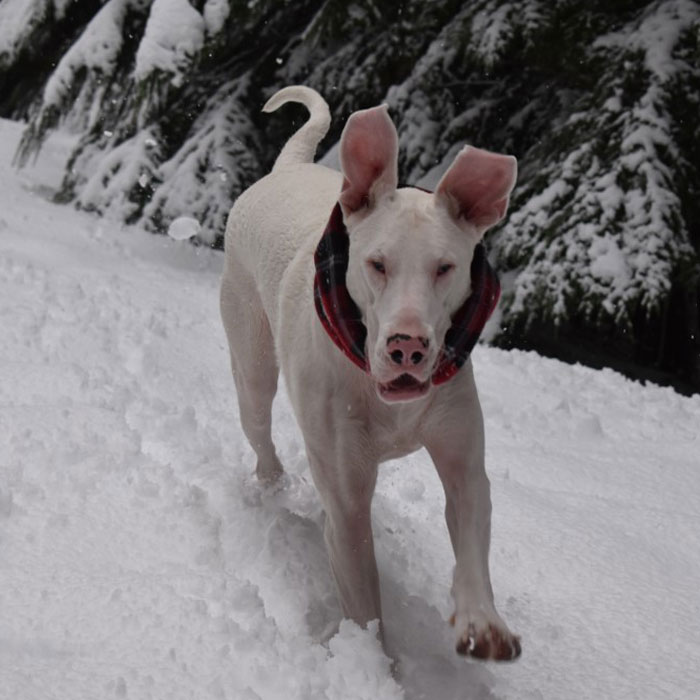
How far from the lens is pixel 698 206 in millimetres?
5953

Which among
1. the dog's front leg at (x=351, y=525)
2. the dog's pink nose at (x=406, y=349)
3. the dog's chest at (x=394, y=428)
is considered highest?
the dog's pink nose at (x=406, y=349)

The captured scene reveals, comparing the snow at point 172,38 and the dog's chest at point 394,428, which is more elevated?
the dog's chest at point 394,428

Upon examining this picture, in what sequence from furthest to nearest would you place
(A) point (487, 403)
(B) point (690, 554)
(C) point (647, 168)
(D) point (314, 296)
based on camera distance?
(C) point (647, 168), (A) point (487, 403), (B) point (690, 554), (D) point (314, 296)

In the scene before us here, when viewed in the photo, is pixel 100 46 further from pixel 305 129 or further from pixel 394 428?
pixel 394 428

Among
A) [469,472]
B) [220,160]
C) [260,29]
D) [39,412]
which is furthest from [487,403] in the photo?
[260,29]

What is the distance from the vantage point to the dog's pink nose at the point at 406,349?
1.75 meters

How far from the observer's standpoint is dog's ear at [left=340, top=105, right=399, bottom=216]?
6.44 feet

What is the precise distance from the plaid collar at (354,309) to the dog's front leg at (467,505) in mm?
165

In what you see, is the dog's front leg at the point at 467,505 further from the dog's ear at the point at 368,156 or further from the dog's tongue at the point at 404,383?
the dog's ear at the point at 368,156

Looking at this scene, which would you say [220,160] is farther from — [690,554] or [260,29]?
[690,554]

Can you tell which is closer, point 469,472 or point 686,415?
point 469,472

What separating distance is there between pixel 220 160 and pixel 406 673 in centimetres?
541

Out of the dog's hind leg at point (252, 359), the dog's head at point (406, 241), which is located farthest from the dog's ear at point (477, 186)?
the dog's hind leg at point (252, 359)

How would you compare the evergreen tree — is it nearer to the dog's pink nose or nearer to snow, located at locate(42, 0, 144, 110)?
snow, located at locate(42, 0, 144, 110)
